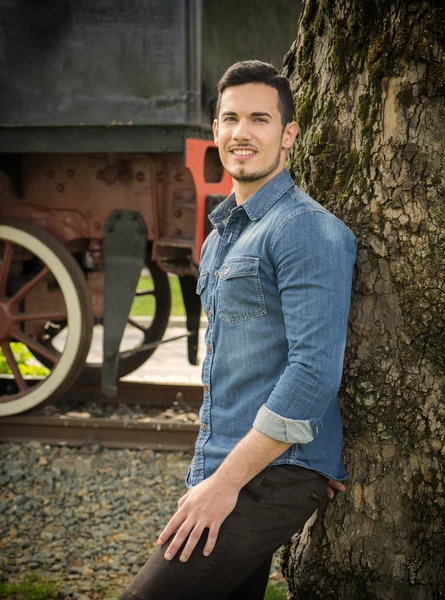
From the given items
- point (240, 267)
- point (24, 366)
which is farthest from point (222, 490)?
point (24, 366)

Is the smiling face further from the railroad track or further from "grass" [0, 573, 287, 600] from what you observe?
the railroad track

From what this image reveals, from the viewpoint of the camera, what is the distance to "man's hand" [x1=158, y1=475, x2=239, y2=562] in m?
1.76

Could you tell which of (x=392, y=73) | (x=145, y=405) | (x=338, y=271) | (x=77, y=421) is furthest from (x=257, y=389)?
(x=145, y=405)

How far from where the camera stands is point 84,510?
3.95 meters

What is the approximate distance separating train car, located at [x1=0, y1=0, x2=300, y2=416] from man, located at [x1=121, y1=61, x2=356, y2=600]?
2.68 meters

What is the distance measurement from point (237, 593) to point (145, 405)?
11.8 feet

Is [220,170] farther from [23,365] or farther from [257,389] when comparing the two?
[257,389]

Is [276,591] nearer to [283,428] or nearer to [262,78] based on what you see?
[283,428]

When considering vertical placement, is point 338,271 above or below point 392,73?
below

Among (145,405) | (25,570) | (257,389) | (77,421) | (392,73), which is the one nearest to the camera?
(257,389)

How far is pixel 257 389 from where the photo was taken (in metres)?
1.89

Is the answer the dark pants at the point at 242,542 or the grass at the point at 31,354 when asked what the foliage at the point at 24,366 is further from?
the dark pants at the point at 242,542

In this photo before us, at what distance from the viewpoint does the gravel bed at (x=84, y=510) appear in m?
3.34

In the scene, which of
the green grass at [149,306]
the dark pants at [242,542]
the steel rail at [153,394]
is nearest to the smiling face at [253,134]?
the dark pants at [242,542]
